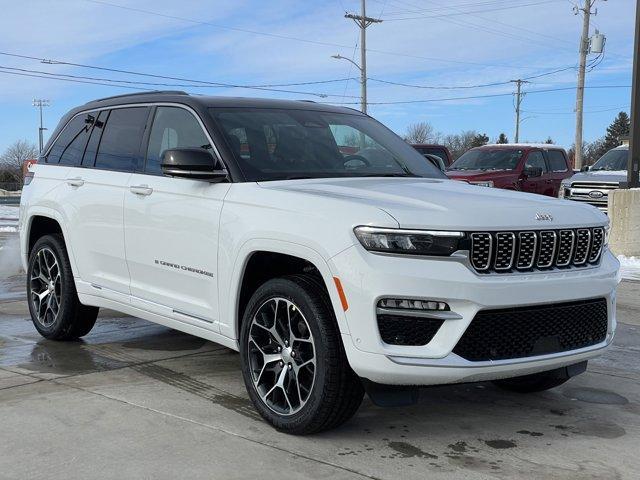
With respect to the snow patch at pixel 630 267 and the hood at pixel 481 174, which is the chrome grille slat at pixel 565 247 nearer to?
the snow patch at pixel 630 267

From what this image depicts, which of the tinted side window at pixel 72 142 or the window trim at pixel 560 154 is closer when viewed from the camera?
the tinted side window at pixel 72 142

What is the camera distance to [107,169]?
5.61 m

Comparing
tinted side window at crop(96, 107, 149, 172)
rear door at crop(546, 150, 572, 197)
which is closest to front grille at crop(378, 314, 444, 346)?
tinted side window at crop(96, 107, 149, 172)

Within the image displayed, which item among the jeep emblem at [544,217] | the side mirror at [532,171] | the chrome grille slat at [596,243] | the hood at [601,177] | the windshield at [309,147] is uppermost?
the windshield at [309,147]

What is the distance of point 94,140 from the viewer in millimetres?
5957

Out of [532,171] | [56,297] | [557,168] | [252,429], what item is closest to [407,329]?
[252,429]

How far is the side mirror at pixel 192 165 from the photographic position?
442cm

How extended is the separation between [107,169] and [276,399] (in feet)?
7.92

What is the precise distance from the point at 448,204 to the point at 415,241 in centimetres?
34

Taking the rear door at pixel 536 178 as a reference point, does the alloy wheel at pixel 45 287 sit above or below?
below

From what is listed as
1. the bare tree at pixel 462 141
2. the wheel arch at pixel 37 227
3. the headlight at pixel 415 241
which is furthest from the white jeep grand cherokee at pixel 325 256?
the bare tree at pixel 462 141

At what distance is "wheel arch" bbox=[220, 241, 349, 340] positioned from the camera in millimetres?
3898

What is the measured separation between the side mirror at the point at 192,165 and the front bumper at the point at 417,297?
1.21 m

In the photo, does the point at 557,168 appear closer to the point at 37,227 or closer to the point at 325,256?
the point at 37,227
